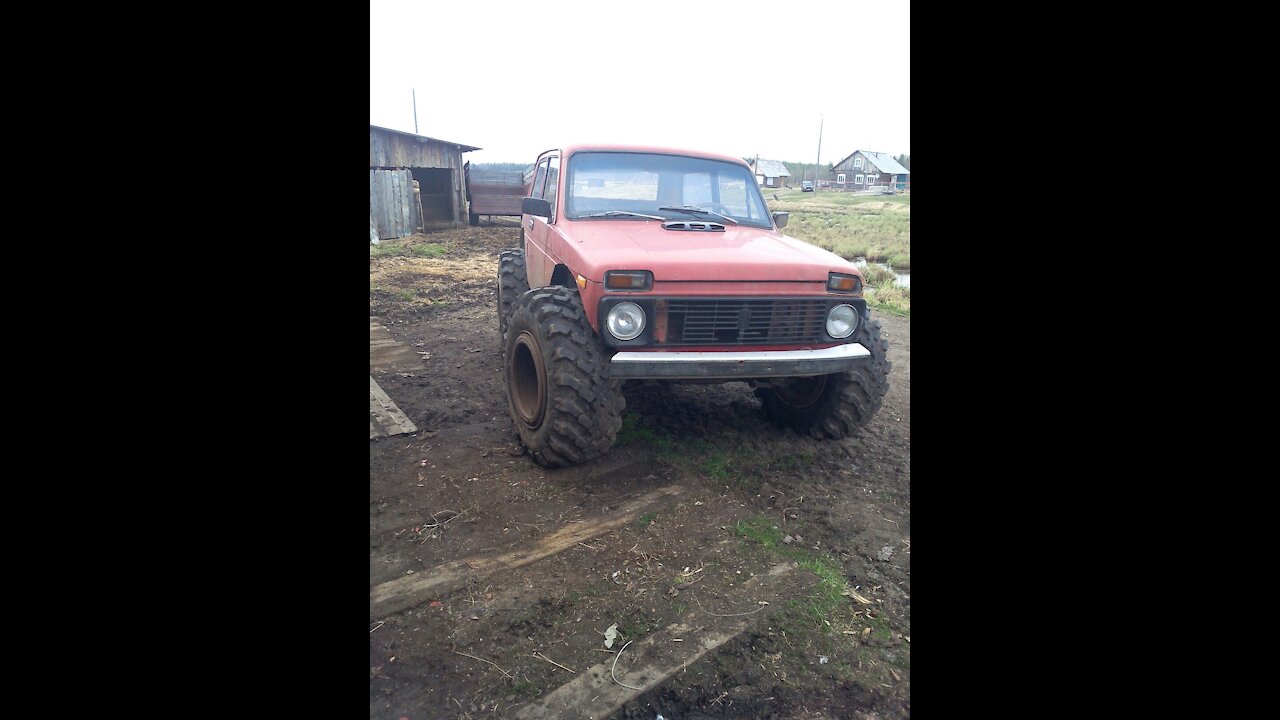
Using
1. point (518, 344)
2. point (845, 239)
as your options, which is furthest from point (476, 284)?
point (845, 239)

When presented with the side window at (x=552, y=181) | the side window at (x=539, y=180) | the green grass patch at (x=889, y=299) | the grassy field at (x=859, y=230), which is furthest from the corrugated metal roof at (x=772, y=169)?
the side window at (x=552, y=181)

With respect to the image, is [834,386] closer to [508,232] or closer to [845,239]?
[508,232]

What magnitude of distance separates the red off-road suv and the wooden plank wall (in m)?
12.5

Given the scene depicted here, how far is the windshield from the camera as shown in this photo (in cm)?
455

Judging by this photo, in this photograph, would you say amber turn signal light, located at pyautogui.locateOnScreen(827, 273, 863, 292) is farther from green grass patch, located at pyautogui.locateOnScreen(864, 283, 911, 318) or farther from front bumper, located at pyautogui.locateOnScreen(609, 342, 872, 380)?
green grass patch, located at pyautogui.locateOnScreen(864, 283, 911, 318)

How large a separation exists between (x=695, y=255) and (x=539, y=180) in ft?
9.12

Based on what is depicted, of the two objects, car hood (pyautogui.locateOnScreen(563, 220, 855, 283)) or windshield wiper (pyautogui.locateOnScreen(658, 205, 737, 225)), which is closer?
car hood (pyautogui.locateOnScreen(563, 220, 855, 283))

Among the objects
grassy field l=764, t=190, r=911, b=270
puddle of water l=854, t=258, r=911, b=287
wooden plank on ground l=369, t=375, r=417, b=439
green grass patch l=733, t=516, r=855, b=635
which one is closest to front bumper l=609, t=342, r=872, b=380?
green grass patch l=733, t=516, r=855, b=635

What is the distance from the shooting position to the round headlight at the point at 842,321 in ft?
12.5

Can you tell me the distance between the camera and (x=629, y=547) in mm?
3000

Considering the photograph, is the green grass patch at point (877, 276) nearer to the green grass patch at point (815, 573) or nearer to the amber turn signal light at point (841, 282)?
the amber turn signal light at point (841, 282)
